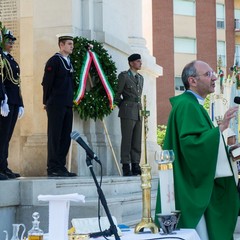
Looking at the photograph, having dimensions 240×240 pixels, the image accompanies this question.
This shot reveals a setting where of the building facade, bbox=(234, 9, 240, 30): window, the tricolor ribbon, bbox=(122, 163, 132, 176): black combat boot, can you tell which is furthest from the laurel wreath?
bbox=(234, 9, 240, 30): window

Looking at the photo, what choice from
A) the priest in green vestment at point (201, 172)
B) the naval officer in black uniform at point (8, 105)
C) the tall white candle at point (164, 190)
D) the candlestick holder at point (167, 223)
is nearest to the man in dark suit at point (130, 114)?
the naval officer in black uniform at point (8, 105)

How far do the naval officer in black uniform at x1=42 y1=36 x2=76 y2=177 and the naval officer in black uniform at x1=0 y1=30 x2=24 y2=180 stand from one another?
2.36ft

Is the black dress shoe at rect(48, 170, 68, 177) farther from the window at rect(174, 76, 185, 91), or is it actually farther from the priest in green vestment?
the window at rect(174, 76, 185, 91)

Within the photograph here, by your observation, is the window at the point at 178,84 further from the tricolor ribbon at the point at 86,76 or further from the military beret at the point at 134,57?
the tricolor ribbon at the point at 86,76

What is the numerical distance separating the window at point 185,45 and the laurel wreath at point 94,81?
2872cm

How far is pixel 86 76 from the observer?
1124 cm

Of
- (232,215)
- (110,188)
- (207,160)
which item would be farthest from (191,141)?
(110,188)

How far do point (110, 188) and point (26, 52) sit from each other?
3.63m

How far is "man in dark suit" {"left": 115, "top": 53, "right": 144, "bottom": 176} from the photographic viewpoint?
1166 centimetres

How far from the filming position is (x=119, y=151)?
1266 centimetres

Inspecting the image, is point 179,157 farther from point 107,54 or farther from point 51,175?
point 107,54

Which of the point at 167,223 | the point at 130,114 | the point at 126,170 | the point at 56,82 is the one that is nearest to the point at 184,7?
the point at 130,114

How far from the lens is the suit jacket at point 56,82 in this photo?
9867mm

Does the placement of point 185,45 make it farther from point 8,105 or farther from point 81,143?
point 81,143
